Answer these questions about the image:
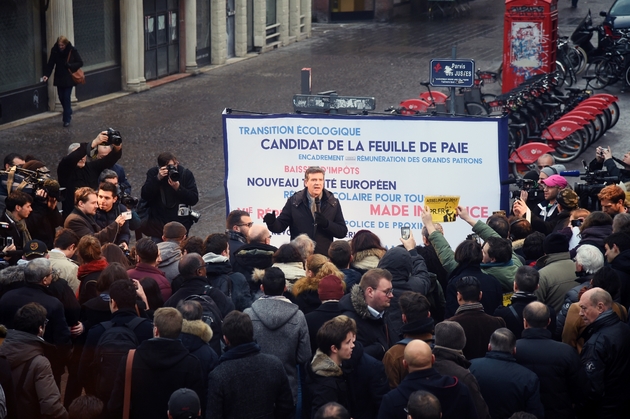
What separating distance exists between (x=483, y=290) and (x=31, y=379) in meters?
3.13

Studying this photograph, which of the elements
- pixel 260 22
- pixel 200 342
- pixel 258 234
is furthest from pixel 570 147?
pixel 260 22

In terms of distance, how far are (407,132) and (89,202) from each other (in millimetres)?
3131

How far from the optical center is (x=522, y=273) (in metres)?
6.76

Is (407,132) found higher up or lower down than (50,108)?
higher up

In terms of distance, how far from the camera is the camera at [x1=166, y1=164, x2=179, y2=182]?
32.4 feet

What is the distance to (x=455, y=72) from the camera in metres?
12.1

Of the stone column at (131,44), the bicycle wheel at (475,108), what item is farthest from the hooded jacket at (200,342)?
the stone column at (131,44)

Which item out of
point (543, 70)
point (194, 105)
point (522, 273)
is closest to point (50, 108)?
point (194, 105)

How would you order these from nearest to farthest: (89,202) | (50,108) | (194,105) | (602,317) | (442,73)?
(602,317) < (89,202) < (442,73) < (50,108) < (194,105)

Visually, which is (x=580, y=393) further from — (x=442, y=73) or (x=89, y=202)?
(x=442, y=73)

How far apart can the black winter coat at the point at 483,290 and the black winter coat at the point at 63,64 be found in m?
12.7

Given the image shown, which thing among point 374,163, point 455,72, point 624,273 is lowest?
point 624,273

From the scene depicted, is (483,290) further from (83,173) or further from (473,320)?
(83,173)

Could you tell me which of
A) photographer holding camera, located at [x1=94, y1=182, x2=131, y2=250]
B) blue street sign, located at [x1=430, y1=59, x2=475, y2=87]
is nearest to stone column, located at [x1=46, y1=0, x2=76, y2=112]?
blue street sign, located at [x1=430, y1=59, x2=475, y2=87]
